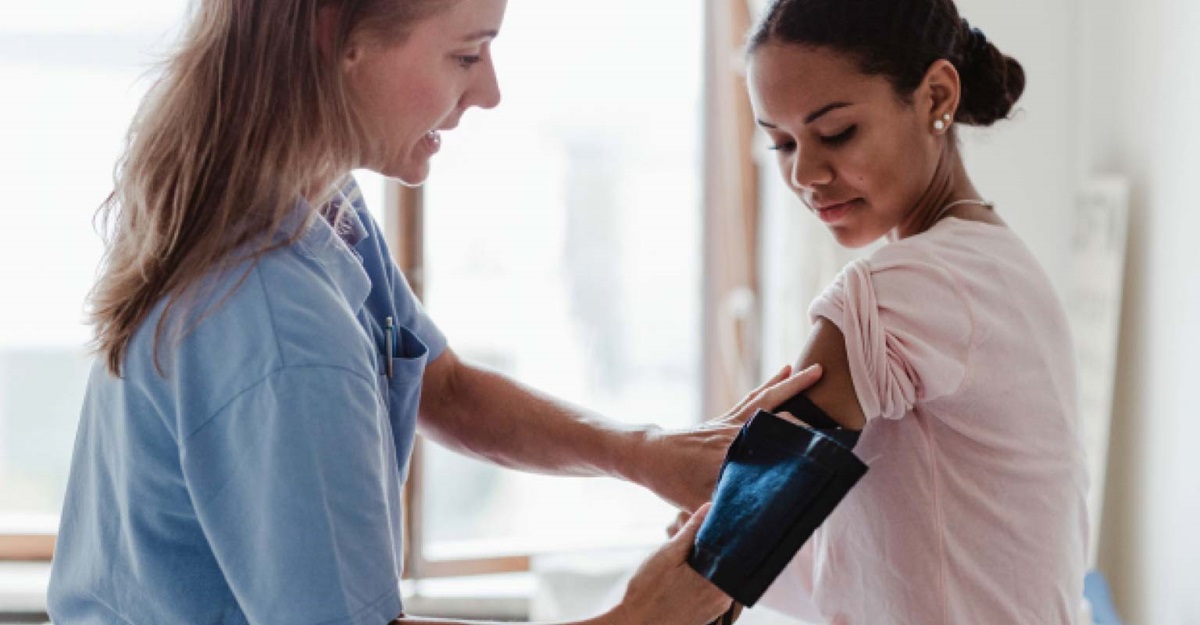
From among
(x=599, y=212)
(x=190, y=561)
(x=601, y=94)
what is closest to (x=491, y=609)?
(x=599, y=212)

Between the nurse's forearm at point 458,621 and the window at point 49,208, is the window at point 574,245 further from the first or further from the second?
the nurse's forearm at point 458,621

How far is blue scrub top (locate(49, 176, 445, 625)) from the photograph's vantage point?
2.83ft

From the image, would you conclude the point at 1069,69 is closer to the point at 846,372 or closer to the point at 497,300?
the point at 497,300

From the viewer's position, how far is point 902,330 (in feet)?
3.45

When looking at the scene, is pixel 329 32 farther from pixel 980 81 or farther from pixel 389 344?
pixel 980 81

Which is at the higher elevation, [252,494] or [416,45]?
[416,45]

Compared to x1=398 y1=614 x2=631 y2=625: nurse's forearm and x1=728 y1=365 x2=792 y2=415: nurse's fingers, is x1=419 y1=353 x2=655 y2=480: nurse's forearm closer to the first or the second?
x1=728 y1=365 x2=792 y2=415: nurse's fingers

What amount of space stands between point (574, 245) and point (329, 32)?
2.30 m

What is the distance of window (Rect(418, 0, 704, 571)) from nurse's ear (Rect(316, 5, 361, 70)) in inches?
79.5

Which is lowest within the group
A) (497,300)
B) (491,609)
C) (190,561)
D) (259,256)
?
(491,609)

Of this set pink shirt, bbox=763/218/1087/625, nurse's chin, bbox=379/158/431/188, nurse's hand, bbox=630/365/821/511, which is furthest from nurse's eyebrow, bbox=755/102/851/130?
nurse's chin, bbox=379/158/431/188

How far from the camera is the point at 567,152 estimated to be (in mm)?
3227

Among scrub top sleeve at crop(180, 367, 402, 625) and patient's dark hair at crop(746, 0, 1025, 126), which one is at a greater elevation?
patient's dark hair at crop(746, 0, 1025, 126)

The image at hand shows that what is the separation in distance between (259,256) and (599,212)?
2.41 m
